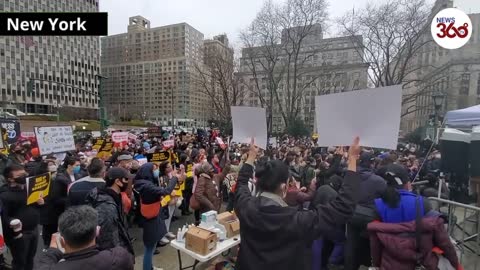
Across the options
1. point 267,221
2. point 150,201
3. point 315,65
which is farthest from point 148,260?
point 315,65

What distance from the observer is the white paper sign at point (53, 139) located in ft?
23.0

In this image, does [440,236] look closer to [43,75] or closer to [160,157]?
[160,157]

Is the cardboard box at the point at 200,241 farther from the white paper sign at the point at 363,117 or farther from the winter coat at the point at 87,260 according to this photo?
the white paper sign at the point at 363,117

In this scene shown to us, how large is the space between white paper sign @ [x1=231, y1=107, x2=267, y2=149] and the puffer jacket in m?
1.66

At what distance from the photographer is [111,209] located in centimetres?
282

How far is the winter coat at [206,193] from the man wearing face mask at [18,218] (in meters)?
2.54

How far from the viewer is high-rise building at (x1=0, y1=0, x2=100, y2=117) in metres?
74.2

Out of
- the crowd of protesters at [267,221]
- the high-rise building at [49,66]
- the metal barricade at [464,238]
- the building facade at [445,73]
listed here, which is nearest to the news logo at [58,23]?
the crowd of protesters at [267,221]

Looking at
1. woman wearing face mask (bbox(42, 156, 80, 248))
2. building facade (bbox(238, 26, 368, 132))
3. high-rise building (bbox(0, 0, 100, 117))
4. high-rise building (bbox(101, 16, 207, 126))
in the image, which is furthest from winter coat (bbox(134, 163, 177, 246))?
high-rise building (bbox(0, 0, 100, 117))

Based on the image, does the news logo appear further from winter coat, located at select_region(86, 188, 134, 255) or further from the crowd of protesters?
winter coat, located at select_region(86, 188, 134, 255)

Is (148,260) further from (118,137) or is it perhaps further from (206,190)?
(118,137)

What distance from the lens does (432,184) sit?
7.88 meters

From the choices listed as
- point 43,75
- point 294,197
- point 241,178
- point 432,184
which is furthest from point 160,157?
point 43,75

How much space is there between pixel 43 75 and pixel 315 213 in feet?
338
